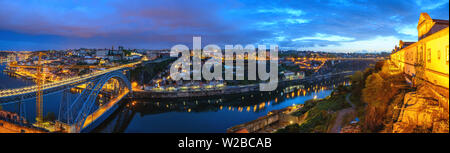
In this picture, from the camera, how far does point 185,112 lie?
9477mm

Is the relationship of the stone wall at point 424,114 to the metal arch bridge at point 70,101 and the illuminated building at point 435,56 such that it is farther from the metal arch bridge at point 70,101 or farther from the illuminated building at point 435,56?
the metal arch bridge at point 70,101

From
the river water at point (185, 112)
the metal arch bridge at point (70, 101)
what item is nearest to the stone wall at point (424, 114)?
the river water at point (185, 112)

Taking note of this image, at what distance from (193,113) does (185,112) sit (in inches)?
14.0

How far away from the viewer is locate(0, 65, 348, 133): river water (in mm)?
7410

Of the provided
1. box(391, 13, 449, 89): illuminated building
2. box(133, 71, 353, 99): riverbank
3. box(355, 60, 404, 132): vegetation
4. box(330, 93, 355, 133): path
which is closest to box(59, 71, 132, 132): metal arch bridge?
box(133, 71, 353, 99): riverbank

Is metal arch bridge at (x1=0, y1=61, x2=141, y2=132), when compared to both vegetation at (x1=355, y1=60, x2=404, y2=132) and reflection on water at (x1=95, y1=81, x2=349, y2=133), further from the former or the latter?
vegetation at (x1=355, y1=60, x2=404, y2=132)

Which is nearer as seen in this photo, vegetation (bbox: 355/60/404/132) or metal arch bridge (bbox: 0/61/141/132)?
vegetation (bbox: 355/60/404/132)

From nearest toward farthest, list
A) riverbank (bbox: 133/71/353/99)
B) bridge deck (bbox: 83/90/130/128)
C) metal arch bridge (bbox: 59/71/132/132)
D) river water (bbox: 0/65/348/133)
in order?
metal arch bridge (bbox: 59/71/132/132)
bridge deck (bbox: 83/90/130/128)
river water (bbox: 0/65/348/133)
riverbank (bbox: 133/71/353/99)

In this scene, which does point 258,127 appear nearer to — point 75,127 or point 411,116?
point 411,116

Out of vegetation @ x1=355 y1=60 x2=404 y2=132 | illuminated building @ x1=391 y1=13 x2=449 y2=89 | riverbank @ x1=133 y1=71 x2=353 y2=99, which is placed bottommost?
riverbank @ x1=133 y1=71 x2=353 y2=99

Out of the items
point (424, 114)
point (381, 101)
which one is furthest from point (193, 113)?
point (424, 114)

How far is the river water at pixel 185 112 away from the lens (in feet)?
24.3

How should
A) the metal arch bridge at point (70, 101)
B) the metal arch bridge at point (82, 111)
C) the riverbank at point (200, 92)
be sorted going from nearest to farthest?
the metal arch bridge at point (70, 101)
the metal arch bridge at point (82, 111)
the riverbank at point (200, 92)

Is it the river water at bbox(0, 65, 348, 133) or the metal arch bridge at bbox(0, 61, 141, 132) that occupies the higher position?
the metal arch bridge at bbox(0, 61, 141, 132)
